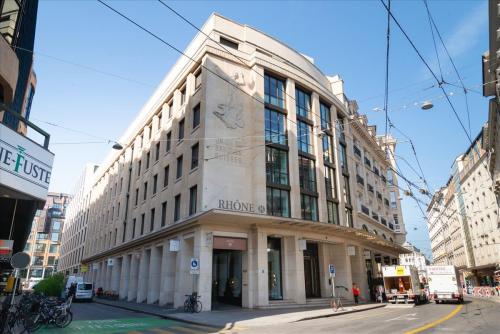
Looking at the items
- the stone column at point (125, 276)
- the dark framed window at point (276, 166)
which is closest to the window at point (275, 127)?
the dark framed window at point (276, 166)

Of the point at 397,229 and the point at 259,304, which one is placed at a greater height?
the point at 397,229

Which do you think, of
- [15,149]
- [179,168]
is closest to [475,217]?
[179,168]

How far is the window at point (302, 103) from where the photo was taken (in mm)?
30000

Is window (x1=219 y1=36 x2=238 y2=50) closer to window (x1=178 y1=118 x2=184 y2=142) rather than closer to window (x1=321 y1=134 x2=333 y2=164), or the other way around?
window (x1=178 y1=118 x2=184 y2=142)

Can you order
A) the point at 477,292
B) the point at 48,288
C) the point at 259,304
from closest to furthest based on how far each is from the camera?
1. the point at 259,304
2. the point at 48,288
3. the point at 477,292

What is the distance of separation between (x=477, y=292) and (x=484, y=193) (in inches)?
640

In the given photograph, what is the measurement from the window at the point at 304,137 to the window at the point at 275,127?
1.79 metres

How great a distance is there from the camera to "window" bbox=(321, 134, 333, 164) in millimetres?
31422

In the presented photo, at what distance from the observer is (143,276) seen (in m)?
30.8

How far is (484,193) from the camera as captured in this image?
2135 inches

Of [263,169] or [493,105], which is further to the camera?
[493,105]

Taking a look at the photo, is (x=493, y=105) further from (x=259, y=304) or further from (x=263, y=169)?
(x=259, y=304)

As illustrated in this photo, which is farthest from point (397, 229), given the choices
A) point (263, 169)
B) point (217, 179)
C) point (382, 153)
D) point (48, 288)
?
point (48, 288)

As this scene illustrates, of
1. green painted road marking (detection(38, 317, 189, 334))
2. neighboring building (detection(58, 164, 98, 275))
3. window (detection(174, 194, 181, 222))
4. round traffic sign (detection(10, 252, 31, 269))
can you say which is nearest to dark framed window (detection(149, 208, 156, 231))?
window (detection(174, 194, 181, 222))
